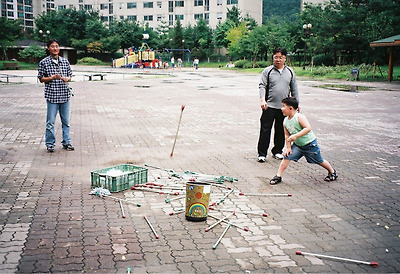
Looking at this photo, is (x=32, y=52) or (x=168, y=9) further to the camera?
(x=168, y=9)

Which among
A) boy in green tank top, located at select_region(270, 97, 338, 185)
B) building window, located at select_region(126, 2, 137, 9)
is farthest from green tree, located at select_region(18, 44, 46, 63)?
boy in green tank top, located at select_region(270, 97, 338, 185)

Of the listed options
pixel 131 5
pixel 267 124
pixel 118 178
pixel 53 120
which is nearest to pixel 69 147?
pixel 53 120

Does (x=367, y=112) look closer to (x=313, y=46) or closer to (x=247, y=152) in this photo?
(x=247, y=152)

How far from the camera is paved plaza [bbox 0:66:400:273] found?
3910 millimetres

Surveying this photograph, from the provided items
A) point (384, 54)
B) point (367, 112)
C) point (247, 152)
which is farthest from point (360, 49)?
point (247, 152)

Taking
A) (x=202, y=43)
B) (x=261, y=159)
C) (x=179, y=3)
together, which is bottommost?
(x=261, y=159)

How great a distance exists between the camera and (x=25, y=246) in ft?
13.5

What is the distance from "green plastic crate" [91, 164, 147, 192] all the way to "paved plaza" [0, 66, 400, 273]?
14cm

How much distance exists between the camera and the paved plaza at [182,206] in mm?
3910

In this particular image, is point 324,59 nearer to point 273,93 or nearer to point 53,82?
point 273,93

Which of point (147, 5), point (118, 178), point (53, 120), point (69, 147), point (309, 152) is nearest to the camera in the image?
point (118, 178)

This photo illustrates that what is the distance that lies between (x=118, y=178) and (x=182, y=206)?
103 centimetres

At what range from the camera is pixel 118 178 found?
577 centimetres

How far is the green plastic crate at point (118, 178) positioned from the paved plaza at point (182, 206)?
0.46 ft
